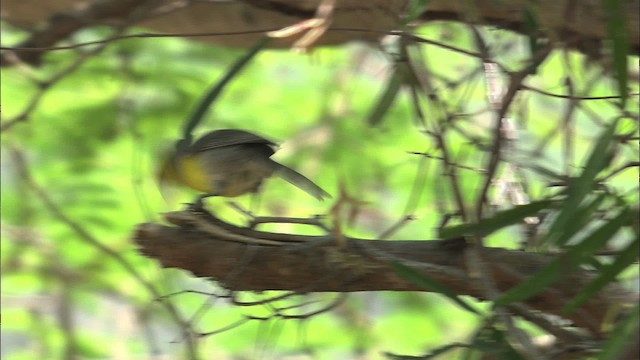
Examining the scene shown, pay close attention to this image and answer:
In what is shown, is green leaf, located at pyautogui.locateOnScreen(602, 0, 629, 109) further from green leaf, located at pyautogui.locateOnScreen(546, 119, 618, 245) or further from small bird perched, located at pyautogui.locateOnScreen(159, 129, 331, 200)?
small bird perched, located at pyautogui.locateOnScreen(159, 129, 331, 200)

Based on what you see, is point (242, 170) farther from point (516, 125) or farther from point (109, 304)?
point (109, 304)

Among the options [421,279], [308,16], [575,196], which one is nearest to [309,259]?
[421,279]

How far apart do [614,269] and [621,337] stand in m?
0.04

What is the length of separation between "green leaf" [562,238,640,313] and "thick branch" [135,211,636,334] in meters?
0.07

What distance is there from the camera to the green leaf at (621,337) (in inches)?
19.4

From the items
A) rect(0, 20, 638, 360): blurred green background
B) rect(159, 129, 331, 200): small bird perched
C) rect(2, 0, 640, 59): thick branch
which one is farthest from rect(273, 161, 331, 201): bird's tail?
rect(0, 20, 638, 360): blurred green background

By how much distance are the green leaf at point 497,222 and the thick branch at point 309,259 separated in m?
0.05

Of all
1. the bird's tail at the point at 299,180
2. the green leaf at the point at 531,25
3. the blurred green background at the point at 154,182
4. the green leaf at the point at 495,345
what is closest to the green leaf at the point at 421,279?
the green leaf at the point at 495,345

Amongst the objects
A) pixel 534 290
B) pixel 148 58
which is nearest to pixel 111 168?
pixel 148 58

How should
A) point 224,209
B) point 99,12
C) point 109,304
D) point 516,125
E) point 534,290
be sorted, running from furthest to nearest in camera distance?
1. point 109,304
2. point 224,209
3. point 99,12
4. point 516,125
5. point 534,290

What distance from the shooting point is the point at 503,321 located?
0.57 metres

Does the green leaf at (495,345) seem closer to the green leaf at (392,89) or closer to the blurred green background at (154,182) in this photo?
the green leaf at (392,89)

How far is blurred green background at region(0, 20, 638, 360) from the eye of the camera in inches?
56.4

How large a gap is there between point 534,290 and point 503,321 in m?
0.07
